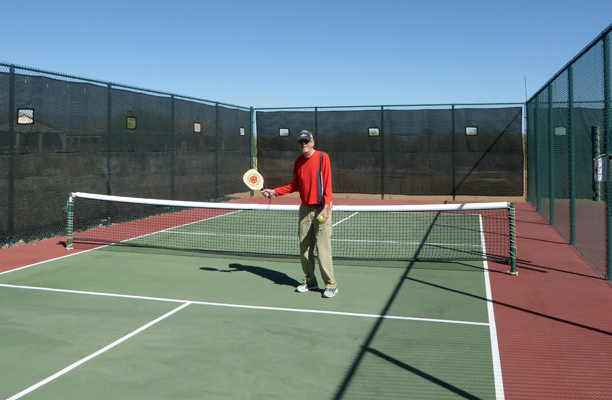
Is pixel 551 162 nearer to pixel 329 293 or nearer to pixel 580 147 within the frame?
pixel 580 147

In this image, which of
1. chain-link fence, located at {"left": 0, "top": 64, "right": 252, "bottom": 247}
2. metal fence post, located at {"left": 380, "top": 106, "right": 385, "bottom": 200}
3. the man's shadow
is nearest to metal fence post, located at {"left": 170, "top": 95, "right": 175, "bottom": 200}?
chain-link fence, located at {"left": 0, "top": 64, "right": 252, "bottom": 247}

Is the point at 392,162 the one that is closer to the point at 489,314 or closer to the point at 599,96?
the point at 599,96

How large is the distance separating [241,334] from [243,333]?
3 centimetres

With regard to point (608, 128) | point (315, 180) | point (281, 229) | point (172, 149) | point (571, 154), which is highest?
point (172, 149)

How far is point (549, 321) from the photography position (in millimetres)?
5160

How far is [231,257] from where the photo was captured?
8.32 metres

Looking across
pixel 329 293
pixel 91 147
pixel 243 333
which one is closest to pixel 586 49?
pixel 329 293

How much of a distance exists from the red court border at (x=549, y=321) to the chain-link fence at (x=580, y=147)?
0.45 meters

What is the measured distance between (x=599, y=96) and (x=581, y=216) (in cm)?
267

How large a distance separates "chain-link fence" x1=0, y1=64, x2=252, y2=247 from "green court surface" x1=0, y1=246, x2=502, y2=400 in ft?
7.72

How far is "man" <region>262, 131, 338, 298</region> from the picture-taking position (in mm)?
5879

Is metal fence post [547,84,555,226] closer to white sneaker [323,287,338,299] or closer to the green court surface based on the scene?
the green court surface

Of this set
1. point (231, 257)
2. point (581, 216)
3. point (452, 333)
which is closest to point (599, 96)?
point (581, 216)

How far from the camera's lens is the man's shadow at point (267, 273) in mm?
6765
